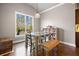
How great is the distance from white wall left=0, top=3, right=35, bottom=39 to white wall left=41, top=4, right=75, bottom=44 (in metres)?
0.34

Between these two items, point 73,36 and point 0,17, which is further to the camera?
point 73,36

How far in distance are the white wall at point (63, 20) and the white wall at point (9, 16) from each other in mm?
335

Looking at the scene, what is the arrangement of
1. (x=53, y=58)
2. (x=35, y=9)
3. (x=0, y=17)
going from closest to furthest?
(x=53, y=58), (x=0, y=17), (x=35, y=9)

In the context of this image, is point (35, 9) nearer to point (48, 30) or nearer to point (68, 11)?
point (48, 30)

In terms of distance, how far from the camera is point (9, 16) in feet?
7.30

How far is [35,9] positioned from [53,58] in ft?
3.40

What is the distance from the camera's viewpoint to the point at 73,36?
7.56ft

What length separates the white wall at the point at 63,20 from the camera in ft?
7.39

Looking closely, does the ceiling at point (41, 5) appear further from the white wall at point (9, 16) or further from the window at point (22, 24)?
the window at point (22, 24)

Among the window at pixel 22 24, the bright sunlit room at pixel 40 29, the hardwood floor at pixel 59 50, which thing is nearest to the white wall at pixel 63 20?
the bright sunlit room at pixel 40 29

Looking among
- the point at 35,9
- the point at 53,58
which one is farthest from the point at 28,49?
the point at 35,9

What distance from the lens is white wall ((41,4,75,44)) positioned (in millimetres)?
2252

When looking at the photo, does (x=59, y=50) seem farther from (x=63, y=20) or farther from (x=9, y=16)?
(x=9, y=16)

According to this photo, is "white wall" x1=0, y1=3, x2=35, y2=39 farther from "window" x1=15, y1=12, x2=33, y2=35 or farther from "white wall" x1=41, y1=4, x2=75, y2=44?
"white wall" x1=41, y1=4, x2=75, y2=44
